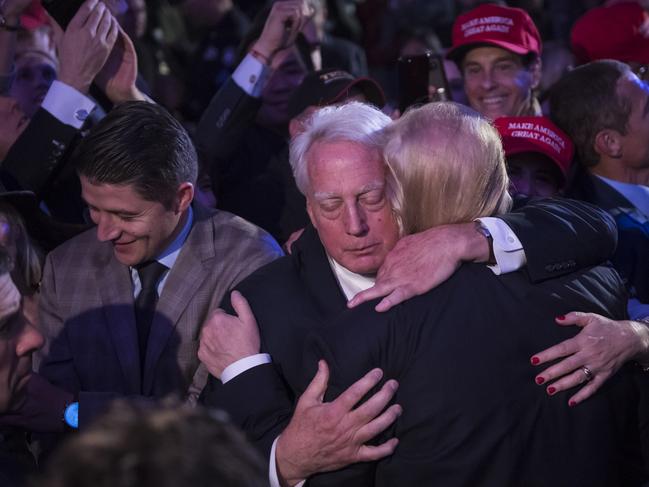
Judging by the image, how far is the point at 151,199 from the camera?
12.0ft

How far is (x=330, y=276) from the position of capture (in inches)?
124

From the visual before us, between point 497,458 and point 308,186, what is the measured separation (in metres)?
1.17

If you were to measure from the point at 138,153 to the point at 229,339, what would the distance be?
987mm

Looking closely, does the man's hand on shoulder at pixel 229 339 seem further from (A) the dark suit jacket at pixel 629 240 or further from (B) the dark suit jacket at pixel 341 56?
(B) the dark suit jacket at pixel 341 56

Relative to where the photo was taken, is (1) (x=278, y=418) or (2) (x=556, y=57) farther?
(2) (x=556, y=57)

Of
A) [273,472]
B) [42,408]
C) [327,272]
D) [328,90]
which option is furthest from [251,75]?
[273,472]

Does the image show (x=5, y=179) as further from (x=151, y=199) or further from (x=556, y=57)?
(x=556, y=57)

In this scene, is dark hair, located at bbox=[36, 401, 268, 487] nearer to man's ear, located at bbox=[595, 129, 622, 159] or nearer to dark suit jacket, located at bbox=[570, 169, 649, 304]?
dark suit jacket, located at bbox=[570, 169, 649, 304]

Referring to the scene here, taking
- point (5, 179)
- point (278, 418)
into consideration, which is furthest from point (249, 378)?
point (5, 179)

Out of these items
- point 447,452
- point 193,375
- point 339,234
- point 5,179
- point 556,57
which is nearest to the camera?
point 447,452

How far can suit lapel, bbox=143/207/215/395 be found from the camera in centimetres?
362

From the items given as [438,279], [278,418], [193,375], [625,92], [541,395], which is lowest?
[193,375]

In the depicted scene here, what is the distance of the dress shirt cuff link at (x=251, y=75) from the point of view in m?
4.95

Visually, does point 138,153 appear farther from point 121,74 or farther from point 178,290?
point 121,74
